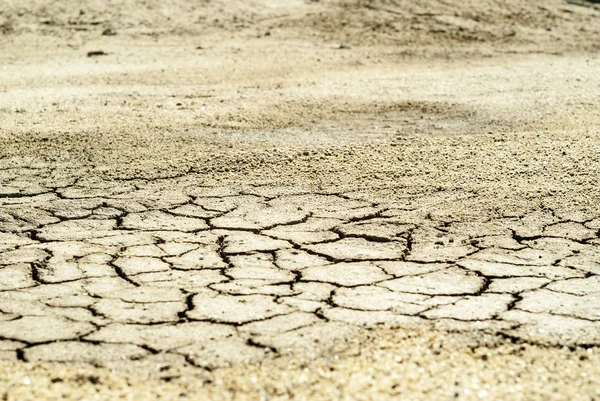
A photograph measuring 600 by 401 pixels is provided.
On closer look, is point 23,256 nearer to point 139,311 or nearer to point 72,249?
point 72,249

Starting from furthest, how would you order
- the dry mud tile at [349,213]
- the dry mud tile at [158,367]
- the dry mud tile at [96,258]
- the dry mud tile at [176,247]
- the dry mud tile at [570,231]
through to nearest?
the dry mud tile at [349,213] → the dry mud tile at [570,231] → the dry mud tile at [176,247] → the dry mud tile at [96,258] → the dry mud tile at [158,367]

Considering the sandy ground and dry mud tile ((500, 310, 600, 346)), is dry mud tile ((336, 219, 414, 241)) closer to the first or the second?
the sandy ground

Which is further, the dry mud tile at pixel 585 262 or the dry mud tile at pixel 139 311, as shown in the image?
the dry mud tile at pixel 585 262

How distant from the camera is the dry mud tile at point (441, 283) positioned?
3873mm

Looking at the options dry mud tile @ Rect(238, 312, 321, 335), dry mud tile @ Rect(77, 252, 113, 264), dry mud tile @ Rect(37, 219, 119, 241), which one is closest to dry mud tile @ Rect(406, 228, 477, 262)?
dry mud tile @ Rect(238, 312, 321, 335)

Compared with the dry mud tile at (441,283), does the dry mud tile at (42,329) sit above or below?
below

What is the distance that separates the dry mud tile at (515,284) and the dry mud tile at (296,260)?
0.79m

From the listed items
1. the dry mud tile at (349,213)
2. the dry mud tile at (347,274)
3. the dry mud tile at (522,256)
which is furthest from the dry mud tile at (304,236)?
the dry mud tile at (522,256)

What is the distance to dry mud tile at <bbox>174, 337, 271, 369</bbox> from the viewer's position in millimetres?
3199

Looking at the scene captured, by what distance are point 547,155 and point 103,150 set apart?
9.30 ft

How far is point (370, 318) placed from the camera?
357 cm

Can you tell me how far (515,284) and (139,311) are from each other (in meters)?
1.65

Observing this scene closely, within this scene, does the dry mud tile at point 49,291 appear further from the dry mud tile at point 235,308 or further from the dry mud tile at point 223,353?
the dry mud tile at point 223,353

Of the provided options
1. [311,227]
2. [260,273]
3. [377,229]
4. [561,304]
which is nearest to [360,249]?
[377,229]
